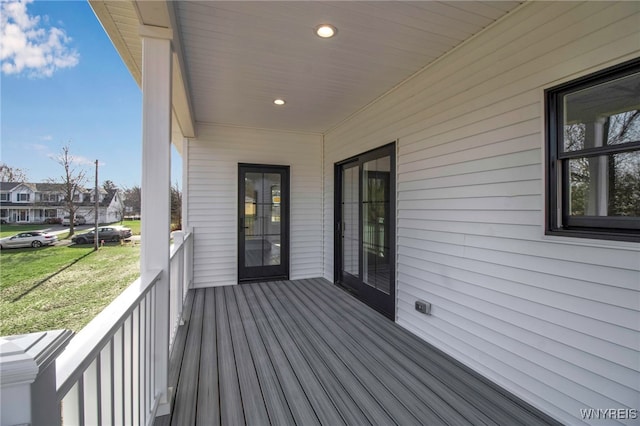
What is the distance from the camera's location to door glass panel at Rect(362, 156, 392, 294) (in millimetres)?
3688

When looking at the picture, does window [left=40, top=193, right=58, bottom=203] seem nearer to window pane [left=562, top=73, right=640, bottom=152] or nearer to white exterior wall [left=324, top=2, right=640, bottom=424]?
white exterior wall [left=324, top=2, right=640, bottom=424]

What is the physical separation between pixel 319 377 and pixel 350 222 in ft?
8.88

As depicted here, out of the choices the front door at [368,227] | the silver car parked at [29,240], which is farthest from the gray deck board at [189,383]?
the front door at [368,227]

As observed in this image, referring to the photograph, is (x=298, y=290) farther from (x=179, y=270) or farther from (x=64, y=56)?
(x=64, y=56)

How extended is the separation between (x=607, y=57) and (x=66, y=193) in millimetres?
3344

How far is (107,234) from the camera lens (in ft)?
7.38

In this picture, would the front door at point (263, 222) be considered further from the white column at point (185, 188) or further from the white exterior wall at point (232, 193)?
the white column at point (185, 188)

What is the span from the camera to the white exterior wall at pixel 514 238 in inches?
65.2

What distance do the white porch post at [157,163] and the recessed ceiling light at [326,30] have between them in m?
1.12

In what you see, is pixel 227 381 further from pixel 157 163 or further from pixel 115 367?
pixel 157 163

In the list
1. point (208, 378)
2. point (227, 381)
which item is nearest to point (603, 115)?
point (227, 381)

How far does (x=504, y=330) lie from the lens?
2.21m

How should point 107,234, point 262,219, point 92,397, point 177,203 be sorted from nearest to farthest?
point 92,397, point 107,234, point 177,203, point 262,219

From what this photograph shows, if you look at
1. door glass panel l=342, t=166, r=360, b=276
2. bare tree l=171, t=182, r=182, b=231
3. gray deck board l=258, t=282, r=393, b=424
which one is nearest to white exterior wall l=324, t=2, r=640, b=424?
gray deck board l=258, t=282, r=393, b=424
